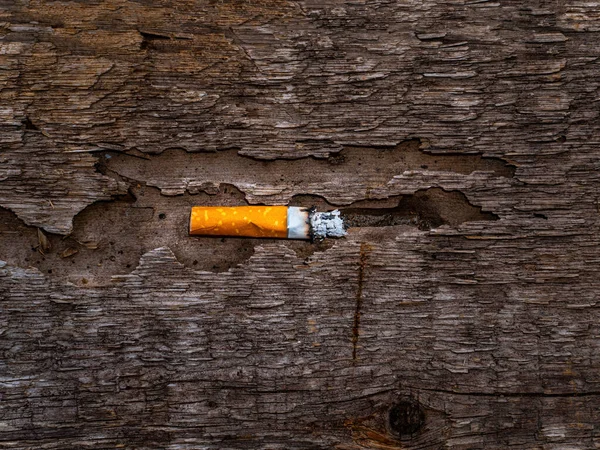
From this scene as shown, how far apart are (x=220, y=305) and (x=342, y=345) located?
45 centimetres

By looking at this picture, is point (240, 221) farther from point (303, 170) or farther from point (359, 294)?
point (359, 294)

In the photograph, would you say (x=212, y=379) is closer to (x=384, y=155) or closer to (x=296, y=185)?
(x=296, y=185)

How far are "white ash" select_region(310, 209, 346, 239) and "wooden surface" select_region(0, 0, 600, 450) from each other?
4 centimetres

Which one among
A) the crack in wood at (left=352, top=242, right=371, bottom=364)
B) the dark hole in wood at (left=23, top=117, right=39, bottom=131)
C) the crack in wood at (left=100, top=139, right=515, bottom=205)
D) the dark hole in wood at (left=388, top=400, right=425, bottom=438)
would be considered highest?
the dark hole in wood at (left=23, top=117, right=39, bottom=131)

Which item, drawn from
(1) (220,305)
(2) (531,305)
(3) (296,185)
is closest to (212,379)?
(1) (220,305)

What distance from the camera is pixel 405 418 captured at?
1.63 m

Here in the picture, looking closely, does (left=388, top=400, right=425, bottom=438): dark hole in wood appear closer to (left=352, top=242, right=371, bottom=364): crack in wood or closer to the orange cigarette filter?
(left=352, top=242, right=371, bottom=364): crack in wood

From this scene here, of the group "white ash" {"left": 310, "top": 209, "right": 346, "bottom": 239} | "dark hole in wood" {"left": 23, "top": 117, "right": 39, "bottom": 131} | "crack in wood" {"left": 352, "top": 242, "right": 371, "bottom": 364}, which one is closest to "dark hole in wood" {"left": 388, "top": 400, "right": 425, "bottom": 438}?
"crack in wood" {"left": 352, "top": 242, "right": 371, "bottom": 364}

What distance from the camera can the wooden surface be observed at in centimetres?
164

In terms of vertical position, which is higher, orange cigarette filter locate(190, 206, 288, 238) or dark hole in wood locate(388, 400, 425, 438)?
orange cigarette filter locate(190, 206, 288, 238)

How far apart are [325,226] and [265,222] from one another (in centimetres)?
21

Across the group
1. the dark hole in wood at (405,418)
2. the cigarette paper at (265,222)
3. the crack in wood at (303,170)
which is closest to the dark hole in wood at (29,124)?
the crack in wood at (303,170)

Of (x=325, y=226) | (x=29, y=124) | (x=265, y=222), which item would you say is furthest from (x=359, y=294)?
(x=29, y=124)

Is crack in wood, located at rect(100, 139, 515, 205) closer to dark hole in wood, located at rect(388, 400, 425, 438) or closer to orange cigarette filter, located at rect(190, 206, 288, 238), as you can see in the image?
orange cigarette filter, located at rect(190, 206, 288, 238)
